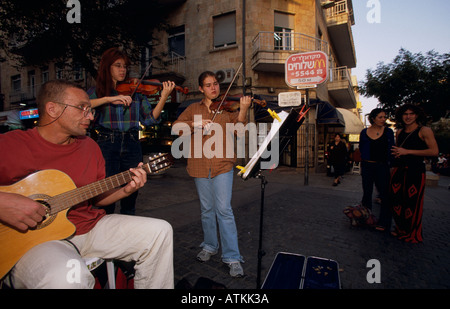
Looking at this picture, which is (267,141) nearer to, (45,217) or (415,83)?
(45,217)

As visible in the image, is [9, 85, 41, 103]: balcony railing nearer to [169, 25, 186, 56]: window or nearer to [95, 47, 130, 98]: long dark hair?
[169, 25, 186, 56]: window

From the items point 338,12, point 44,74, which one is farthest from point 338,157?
point 44,74

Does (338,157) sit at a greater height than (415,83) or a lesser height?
lesser

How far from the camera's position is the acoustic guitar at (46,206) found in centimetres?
133

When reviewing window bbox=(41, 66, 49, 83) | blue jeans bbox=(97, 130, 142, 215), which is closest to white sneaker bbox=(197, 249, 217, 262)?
blue jeans bbox=(97, 130, 142, 215)

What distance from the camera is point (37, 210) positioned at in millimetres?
1349

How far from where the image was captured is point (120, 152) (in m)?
2.53

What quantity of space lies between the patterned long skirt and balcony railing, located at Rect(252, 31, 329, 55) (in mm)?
8822

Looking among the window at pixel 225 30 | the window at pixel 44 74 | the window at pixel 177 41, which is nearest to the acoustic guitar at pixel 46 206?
the window at pixel 225 30

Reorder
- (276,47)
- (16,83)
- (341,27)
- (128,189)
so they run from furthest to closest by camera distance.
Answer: (16,83), (341,27), (276,47), (128,189)

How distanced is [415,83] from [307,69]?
9127 mm

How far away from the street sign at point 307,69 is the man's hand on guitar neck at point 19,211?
7.76 metres
